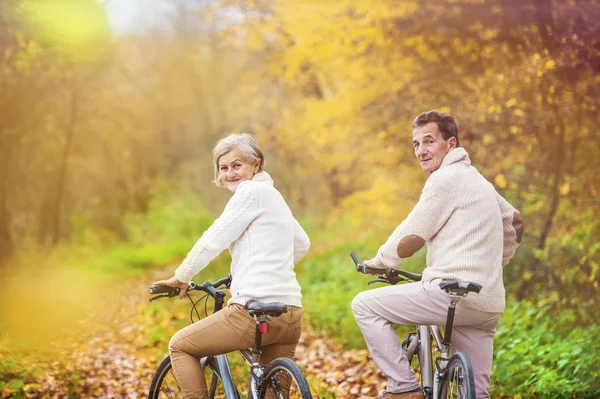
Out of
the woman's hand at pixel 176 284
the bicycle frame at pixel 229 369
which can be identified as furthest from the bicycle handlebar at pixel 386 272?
the woman's hand at pixel 176 284

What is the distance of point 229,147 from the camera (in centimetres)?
425

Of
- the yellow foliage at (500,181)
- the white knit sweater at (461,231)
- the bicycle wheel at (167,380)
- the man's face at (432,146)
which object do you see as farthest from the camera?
the yellow foliage at (500,181)

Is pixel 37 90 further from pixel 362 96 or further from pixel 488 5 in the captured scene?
pixel 488 5

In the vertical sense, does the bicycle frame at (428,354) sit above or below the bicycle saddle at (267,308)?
below

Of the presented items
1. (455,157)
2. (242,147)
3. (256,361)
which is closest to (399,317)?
(256,361)

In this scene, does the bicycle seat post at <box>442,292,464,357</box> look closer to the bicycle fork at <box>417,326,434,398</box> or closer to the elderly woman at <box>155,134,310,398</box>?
the bicycle fork at <box>417,326,434,398</box>

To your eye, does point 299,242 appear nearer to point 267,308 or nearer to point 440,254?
point 267,308

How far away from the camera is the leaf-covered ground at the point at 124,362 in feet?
22.0

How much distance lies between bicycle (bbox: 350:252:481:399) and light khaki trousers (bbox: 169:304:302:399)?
614mm

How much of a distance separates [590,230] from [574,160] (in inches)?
43.2

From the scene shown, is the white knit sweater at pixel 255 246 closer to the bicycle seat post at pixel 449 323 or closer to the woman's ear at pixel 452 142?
the bicycle seat post at pixel 449 323

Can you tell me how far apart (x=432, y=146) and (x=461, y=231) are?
1.80 feet

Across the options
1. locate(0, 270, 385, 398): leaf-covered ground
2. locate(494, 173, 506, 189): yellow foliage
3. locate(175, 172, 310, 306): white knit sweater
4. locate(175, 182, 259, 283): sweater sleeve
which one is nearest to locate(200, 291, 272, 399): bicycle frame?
locate(175, 172, 310, 306): white knit sweater

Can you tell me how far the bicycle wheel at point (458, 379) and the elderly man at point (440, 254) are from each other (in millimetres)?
166
